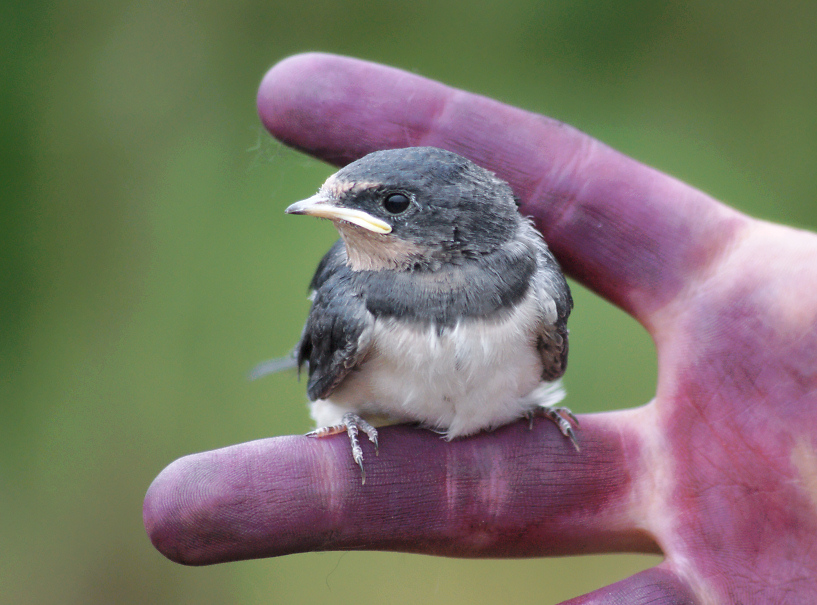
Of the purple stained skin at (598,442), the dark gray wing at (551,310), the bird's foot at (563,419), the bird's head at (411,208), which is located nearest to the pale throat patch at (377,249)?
the bird's head at (411,208)

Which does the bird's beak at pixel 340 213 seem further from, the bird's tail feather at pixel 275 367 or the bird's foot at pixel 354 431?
the bird's tail feather at pixel 275 367

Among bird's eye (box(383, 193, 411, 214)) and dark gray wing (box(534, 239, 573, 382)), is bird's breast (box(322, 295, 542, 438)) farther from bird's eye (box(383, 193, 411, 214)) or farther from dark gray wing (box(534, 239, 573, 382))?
bird's eye (box(383, 193, 411, 214))

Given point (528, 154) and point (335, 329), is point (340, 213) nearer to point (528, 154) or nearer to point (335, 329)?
point (335, 329)

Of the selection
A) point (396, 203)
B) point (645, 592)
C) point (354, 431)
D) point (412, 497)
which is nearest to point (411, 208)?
point (396, 203)

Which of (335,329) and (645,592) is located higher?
(335,329)

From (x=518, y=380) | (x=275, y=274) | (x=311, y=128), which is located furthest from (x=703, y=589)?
(x=275, y=274)

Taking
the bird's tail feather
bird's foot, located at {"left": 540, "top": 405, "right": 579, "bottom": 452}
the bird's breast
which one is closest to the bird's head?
the bird's breast
